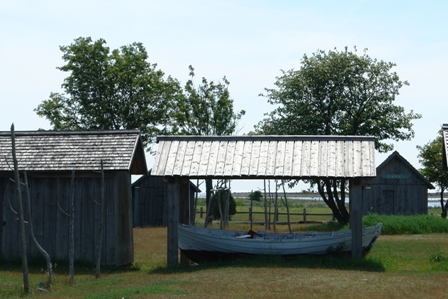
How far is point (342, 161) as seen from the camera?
25.9 metres

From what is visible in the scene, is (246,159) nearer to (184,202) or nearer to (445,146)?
(184,202)

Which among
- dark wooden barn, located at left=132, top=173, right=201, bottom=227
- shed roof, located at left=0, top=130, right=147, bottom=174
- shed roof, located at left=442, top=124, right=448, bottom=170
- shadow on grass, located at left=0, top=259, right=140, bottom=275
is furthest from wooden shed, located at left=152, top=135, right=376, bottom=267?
dark wooden barn, located at left=132, top=173, right=201, bottom=227

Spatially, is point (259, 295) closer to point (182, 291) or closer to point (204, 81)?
point (182, 291)

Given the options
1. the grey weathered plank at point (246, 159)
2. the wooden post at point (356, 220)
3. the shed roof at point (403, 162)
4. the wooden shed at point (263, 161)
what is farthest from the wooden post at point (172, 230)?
the shed roof at point (403, 162)

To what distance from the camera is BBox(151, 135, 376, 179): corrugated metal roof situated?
25.7 metres

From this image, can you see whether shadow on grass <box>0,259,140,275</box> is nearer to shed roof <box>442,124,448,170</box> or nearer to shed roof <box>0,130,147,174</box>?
shed roof <box>0,130,147,174</box>

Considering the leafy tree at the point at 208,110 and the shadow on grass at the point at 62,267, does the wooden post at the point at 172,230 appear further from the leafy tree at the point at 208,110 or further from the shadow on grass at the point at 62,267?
the leafy tree at the point at 208,110

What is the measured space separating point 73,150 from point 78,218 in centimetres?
236

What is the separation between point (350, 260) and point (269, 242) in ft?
8.42

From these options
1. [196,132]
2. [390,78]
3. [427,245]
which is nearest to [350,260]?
[427,245]

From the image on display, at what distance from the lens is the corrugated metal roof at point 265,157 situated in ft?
84.2

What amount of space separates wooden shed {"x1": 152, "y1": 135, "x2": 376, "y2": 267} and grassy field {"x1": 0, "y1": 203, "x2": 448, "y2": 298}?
1.50 meters

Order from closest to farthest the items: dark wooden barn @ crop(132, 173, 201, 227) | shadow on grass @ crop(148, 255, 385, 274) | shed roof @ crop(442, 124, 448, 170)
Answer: shadow on grass @ crop(148, 255, 385, 274)
shed roof @ crop(442, 124, 448, 170)
dark wooden barn @ crop(132, 173, 201, 227)

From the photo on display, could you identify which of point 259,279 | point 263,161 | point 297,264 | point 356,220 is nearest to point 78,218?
point 263,161
